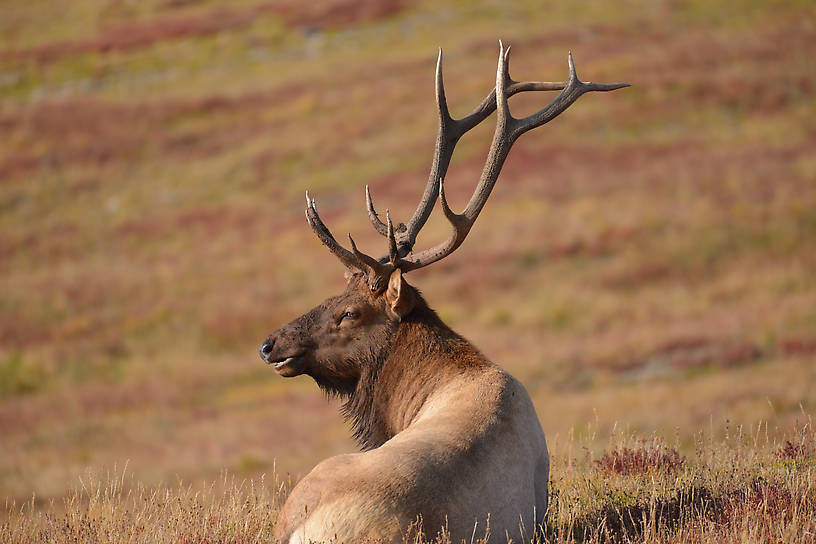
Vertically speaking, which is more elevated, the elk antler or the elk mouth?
the elk antler

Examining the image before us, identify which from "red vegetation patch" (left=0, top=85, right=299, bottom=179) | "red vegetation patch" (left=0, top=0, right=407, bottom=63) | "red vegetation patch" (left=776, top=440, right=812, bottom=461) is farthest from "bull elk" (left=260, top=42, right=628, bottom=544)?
"red vegetation patch" (left=0, top=0, right=407, bottom=63)

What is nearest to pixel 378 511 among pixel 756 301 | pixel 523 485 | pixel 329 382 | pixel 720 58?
pixel 523 485

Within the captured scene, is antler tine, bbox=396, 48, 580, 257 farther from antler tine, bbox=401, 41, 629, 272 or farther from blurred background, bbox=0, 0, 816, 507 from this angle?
blurred background, bbox=0, 0, 816, 507

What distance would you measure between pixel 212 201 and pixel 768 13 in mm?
31363

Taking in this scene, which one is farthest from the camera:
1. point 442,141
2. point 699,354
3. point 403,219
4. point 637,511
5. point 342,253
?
point 403,219

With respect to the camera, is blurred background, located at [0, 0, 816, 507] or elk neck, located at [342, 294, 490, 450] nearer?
elk neck, located at [342, 294, 490, 450]

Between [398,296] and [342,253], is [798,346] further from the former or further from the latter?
[342,253]

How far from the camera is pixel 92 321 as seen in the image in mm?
27672

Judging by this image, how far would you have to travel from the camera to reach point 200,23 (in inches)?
2569

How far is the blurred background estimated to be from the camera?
782 inches

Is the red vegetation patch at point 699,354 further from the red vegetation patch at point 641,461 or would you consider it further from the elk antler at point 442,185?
the elk antler at point 442,185

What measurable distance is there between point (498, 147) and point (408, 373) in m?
1.86

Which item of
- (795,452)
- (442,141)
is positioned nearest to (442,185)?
(442,141)

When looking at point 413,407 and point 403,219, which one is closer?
point 413,407
